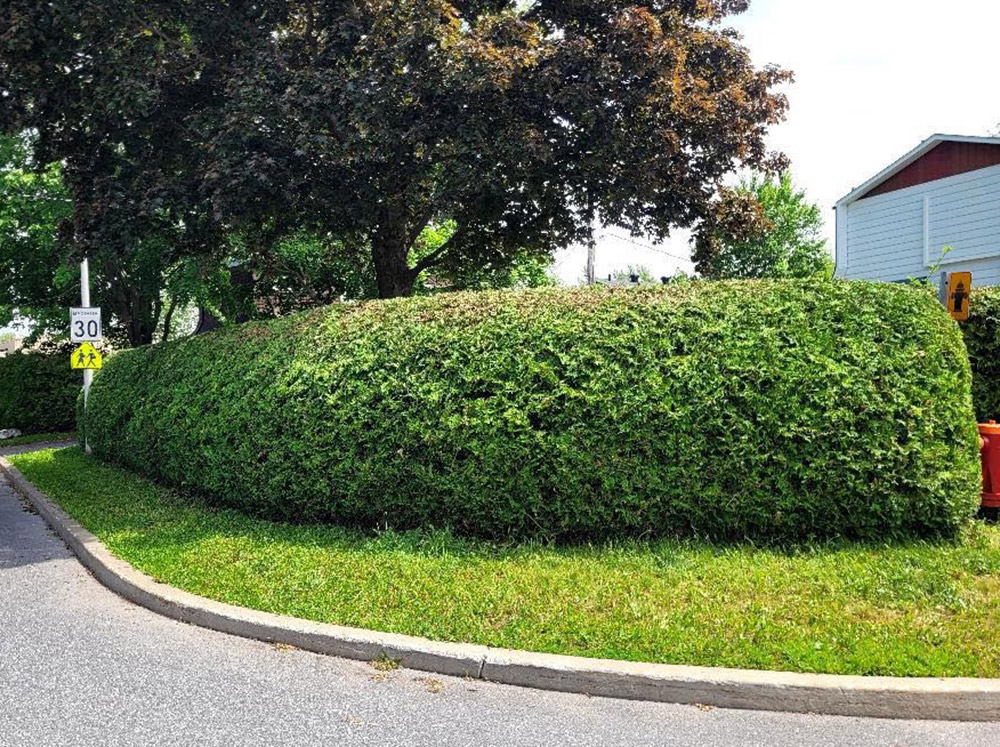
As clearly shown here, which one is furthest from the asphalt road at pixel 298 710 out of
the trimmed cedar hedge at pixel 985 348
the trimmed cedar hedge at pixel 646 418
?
the trimmed cedar hedge at pixel 985 348

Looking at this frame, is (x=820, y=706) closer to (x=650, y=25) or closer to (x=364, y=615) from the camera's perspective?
(x=364, y=615)

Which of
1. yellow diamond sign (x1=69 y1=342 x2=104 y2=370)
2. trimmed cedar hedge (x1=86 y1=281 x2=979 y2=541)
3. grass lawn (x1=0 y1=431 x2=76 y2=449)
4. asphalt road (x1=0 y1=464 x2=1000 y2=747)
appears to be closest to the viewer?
asphalt road (x1=0 y1=464 x2=1000 y2=747)

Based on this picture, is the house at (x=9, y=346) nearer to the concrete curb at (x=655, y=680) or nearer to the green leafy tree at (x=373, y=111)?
the green leafy tree at (x=373, y=111)

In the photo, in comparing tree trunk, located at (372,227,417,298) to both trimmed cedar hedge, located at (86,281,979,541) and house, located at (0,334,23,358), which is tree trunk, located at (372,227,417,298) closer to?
trimmed cedar hedge, located at (86,281,979,541)

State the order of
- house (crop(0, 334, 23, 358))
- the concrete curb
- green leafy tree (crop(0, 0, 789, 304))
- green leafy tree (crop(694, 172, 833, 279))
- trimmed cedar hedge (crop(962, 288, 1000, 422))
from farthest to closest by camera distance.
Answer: house (crop(0, 334, 23, 358)) → green leafy tree (crop(694, 172, 833, 279)) → green leafy tree (crop(0, 0, 789, 304)) → trimmed cedar hedge (crop(962, 288, 1000, 422)) → the concrete curb

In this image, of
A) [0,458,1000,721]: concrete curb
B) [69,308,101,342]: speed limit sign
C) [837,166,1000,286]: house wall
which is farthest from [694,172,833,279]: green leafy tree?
[0,458,1000,721]: concrete curb

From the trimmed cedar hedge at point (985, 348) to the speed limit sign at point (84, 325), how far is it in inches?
529

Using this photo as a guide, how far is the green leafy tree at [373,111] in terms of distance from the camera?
8.54 meters

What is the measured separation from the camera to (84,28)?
873cm

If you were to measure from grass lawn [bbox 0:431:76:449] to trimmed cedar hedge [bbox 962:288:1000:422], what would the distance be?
1926 centimetres

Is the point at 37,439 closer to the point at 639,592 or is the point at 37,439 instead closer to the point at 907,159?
the point at 639,592

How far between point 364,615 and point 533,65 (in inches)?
243

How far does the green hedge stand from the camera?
20.8 m

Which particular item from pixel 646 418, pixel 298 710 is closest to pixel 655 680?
pixel 298 710
